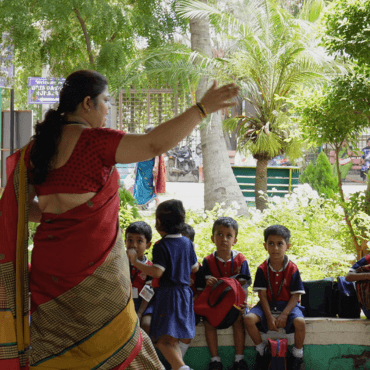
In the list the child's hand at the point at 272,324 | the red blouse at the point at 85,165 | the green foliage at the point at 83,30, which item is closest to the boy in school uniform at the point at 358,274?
the child's hand at the point at 272,324

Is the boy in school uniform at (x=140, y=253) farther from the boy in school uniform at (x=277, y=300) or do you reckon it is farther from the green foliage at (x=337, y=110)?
the green foliage at (x=337, y=110)

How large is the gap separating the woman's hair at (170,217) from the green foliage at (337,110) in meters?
1.91

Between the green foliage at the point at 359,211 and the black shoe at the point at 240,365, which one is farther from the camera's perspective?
the green foliage at the point at 359,211

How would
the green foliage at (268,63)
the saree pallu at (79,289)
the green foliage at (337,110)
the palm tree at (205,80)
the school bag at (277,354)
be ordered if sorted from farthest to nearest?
the green foliage at (268,63) < the palm tree at (205,80) < the green foliage at (337,110) < the school bag at (277,354) < the saree pallu at (79,289)

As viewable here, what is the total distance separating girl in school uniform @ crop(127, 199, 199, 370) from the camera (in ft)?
10.5

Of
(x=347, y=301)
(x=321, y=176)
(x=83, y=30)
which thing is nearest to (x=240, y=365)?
(x=347, y=301)

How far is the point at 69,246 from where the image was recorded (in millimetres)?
2123

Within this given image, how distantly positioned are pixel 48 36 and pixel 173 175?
53.9 feet

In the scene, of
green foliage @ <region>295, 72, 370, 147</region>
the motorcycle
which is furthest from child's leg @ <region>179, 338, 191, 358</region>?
the motorcycle

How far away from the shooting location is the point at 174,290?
3.28 metres

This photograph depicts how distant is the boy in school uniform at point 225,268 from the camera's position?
3.51 m

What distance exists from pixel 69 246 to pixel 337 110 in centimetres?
303

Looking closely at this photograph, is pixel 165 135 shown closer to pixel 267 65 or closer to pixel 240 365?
pixel 240 365

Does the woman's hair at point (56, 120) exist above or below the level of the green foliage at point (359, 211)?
above
